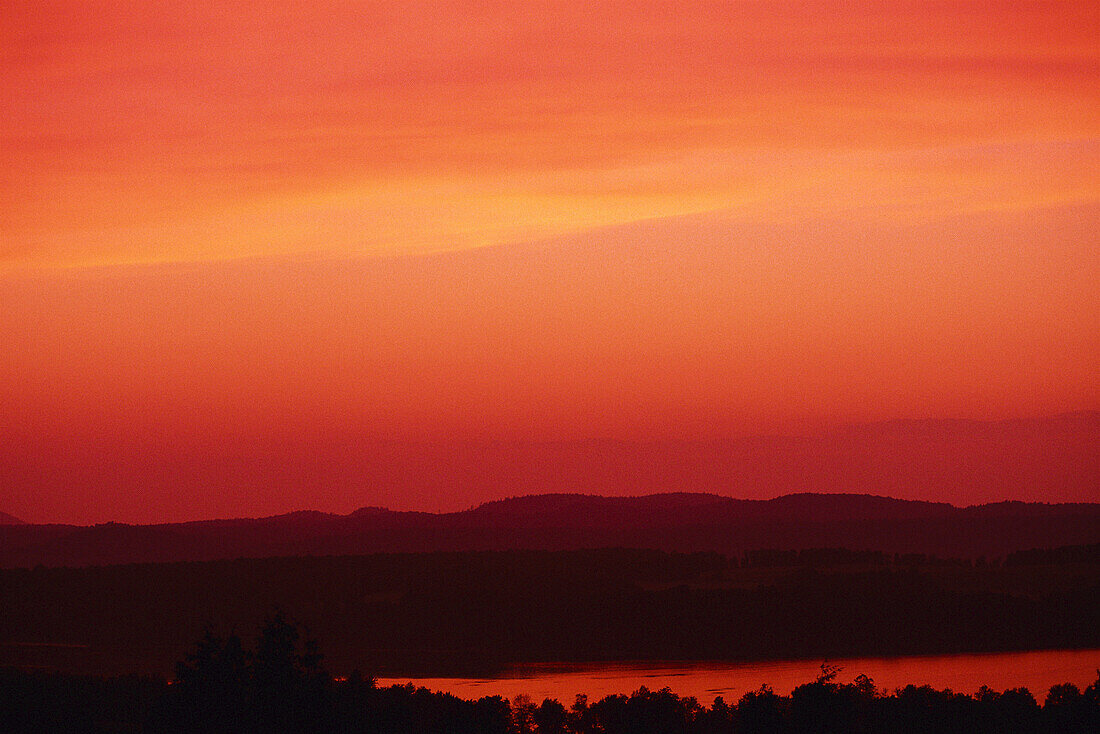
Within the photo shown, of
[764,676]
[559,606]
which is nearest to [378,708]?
[764,676]

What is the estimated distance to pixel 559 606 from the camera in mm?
160750

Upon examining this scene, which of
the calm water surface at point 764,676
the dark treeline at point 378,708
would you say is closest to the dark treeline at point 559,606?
the calm water surface at point 764,676

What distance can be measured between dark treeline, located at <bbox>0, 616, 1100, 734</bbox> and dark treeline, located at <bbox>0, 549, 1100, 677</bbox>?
49.2 meters

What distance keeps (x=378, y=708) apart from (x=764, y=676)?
58269 mm

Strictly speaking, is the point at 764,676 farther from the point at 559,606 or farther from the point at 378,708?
the point at 378,708

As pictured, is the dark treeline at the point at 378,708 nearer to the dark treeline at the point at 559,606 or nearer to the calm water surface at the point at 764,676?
the calm water surface at the point at 764,676

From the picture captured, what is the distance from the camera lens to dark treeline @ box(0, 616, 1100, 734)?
26.3m

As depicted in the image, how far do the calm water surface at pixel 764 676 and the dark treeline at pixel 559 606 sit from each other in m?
7.60

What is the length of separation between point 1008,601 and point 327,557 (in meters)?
88.7

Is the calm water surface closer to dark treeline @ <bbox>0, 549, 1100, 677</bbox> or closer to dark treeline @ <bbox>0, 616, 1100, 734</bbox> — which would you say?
dark treeline @ <bbox>0, 549, 1100, 677</bbox>

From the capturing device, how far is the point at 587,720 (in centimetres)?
6744

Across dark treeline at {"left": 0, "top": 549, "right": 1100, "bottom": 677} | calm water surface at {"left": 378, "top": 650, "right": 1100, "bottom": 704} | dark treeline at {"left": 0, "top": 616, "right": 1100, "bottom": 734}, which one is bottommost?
dark treeline at {"left": 0, "top": 616, "right": 1100, "bottom": 734}

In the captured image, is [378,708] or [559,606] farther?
[559,606]

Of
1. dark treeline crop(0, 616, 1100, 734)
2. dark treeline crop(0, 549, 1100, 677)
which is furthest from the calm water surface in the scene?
dark treeline crop(0, 616, 1100, 734)
